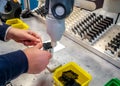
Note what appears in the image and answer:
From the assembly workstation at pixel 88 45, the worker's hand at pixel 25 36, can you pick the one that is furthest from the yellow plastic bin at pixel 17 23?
the worker's hand at pixel 25 36

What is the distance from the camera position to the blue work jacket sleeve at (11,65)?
42 cm

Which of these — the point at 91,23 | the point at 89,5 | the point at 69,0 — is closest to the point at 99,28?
the point at 91,23

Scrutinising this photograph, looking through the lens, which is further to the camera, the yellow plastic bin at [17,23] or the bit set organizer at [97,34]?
the yellow plastic bin at [17,23]

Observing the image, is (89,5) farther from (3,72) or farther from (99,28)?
(3,72)

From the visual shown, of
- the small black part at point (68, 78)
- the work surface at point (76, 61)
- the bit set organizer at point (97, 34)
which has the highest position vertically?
the bit set organizer at point (97, 34)

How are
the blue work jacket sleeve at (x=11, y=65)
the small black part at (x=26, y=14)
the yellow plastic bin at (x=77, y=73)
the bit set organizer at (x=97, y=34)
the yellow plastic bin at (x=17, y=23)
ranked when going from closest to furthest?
the blue work jacket sleeve at (x=11, y=65) < the yellow plastic bin at (x=77, y=73) < the bit set organizer at (x=97, y=34) < the yellow plastic bin at (x=17, y=23) < the small black part at (x=26, y=14)

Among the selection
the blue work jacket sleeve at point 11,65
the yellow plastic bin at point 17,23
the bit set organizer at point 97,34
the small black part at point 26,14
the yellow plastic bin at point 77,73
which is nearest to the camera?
the blue work jacket sleeve at point 11,65

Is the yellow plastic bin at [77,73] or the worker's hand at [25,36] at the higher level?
the worker's hand at [25,36]

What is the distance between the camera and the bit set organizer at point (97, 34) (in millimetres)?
682

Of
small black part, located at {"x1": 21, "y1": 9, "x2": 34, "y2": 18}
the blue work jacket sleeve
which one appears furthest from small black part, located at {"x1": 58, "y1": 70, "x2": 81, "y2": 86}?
small black part, located at {"x1": 21, "y1": 9, "x2": 34, "y2": 18}

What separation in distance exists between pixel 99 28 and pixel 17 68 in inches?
18.4

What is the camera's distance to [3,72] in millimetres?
420

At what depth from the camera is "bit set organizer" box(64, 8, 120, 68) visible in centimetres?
68

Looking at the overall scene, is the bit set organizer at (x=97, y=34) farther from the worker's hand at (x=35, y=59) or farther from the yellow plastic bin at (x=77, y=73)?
the worker's hand at (x=35, y=59)
